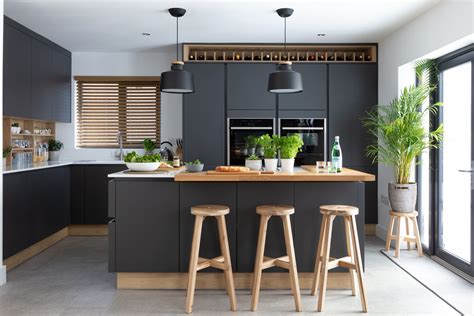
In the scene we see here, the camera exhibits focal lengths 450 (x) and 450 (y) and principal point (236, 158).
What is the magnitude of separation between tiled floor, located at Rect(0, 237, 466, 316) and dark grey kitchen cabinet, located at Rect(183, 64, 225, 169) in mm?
2051

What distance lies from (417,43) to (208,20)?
2.21 metres

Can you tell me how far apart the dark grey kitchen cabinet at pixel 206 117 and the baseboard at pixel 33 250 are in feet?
6.06

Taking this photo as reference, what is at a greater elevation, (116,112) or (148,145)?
(116,112)

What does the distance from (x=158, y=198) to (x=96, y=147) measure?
3251 mm

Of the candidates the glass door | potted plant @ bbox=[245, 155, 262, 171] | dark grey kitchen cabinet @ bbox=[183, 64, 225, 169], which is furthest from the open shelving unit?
the glass door

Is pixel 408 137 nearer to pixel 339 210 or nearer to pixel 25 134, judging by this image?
pixel 339 210

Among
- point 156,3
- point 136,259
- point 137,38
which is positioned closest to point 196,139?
point 137,38

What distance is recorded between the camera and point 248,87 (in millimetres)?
5824

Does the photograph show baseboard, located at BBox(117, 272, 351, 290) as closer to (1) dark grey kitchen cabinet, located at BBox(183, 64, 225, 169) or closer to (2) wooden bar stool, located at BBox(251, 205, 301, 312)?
(2) wooden bar stool, located at BBox(251, 205, 301, 312)

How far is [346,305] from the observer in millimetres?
3326

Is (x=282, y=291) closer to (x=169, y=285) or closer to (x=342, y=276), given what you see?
(x=342, y=276)

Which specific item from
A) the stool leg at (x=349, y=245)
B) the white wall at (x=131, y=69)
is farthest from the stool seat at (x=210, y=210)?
the white wall at (x=131, y=69)

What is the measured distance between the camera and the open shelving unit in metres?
5.18

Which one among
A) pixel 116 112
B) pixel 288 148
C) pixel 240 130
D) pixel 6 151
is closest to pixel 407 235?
pixel 288 148
